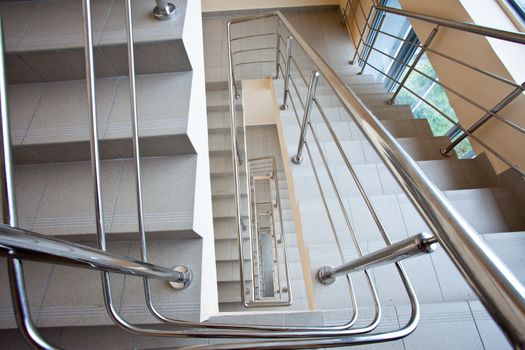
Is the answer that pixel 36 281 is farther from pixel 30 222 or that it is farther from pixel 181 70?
pixel 181 70

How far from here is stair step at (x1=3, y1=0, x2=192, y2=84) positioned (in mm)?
1000

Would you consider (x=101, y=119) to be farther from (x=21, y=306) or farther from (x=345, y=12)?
(x=345, y=12)

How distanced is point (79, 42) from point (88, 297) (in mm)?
997

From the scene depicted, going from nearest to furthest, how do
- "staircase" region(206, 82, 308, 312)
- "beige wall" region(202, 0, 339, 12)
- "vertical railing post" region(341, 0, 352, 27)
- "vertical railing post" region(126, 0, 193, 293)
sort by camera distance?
"vertical railing post" region(126, 0, 193, 293)
"staircase" region(206, 82, 308, 312)
"vertical railing post" region(341, 0, 352, 27)
"beige wall" region(202, 0, 339, 12)

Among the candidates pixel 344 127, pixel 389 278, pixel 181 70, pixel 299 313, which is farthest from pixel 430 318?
pixel 181 70

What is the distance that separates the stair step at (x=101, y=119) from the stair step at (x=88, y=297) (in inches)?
17.5

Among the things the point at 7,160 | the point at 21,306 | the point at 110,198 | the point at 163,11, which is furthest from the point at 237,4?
the point at 21,306

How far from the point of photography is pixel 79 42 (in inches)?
39.2

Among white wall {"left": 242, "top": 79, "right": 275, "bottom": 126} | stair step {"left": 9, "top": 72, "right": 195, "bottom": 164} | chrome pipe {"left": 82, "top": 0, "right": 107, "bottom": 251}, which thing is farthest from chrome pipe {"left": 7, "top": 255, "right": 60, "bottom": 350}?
white wall {"left": 242, "top": 79, "right": 275, "bottom": 126}

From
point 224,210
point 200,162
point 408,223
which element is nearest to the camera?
point 200,162

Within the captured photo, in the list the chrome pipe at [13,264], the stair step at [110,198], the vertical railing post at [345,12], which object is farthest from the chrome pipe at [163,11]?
the vertical railing post at [345,12]

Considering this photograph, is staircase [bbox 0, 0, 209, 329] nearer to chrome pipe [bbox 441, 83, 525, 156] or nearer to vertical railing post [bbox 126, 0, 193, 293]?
vertical railing post [bbox 126, 0, 193, 293]

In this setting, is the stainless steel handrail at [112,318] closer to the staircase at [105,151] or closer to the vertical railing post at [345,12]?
the staircase at [105,151]

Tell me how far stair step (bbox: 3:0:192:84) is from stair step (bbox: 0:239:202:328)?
0.82m
